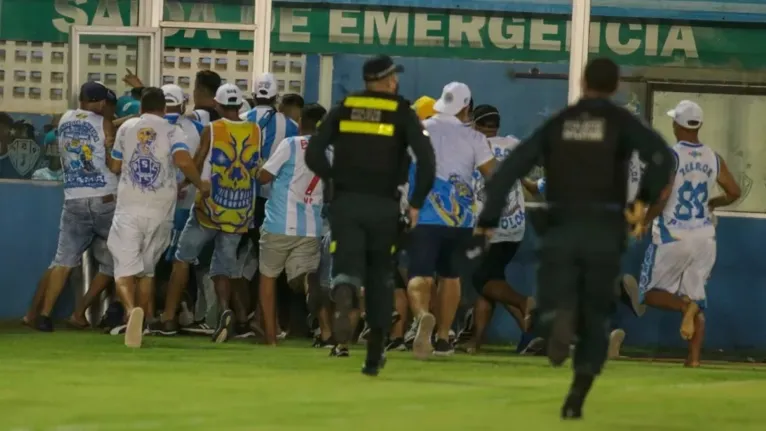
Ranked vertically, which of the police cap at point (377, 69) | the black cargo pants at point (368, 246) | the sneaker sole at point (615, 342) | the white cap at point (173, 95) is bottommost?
the sneaker sole at point (615, 342)

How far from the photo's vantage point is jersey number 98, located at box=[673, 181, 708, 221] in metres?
14.7

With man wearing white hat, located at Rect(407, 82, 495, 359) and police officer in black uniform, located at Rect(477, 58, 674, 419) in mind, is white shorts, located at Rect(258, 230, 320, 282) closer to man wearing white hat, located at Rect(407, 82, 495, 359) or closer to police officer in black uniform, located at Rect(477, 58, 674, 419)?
man wearing white hat, located at Rect(407, 82, 495, 359)

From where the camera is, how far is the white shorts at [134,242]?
594 inches

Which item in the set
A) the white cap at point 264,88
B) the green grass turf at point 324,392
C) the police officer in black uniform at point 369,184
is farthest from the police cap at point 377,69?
the white cap at point 264,88

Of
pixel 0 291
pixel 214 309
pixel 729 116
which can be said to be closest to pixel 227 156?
pixel 214 309

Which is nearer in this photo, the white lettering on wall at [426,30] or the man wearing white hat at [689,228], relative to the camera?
the man wearing white hat at [689,228]

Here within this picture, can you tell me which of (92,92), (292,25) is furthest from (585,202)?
(292,25)

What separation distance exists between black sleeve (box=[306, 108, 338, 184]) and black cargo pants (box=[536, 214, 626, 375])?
8.06 ft

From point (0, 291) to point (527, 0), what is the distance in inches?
211

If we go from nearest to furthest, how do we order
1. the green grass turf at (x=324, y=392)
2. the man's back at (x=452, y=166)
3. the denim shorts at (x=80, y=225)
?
1. the green grass turf at (x=324, y=392)
2. the man's back at (x=452, y=166)
3. the denim shorts at (x=80, y=225)

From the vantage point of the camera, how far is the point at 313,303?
49.9 ft

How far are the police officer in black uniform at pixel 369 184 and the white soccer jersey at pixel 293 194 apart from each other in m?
3.30

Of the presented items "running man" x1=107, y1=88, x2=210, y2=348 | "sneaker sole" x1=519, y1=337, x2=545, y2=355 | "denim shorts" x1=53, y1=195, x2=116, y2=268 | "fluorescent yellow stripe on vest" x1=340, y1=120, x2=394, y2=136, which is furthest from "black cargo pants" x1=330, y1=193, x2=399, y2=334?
"denim shorts" x1=53, y1=195, x2=116, y2=268

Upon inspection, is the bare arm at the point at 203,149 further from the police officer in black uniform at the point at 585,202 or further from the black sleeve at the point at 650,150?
the black sleeve at the point at 650,150
